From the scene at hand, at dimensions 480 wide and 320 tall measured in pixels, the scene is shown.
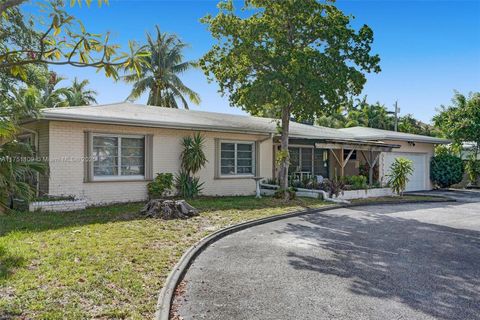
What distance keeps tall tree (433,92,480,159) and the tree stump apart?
2107 cm

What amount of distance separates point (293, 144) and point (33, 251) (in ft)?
42.4

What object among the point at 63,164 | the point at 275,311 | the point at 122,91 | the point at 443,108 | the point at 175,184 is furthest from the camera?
the point at 122,91

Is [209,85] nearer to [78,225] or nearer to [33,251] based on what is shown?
[78,225]

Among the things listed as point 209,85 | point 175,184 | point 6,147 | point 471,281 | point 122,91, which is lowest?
point 471,281

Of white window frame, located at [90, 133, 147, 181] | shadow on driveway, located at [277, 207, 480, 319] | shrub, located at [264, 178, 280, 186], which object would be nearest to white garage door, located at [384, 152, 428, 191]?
shrub, located at [264, 178, 280, 186]

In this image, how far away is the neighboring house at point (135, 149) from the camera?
11195 millimetres

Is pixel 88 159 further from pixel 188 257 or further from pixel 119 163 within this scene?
pixel 188 257

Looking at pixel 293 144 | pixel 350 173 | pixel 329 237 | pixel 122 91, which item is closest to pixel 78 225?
pixel 329 237

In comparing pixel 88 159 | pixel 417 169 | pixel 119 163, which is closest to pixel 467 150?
pixel 417 169

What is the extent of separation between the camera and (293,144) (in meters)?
17.2

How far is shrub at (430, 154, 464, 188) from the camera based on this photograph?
21.3 meters

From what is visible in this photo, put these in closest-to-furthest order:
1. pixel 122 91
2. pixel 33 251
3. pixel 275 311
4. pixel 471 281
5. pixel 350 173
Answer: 1. pixel 275 311
2. pixel 471 281
3. pixel 33 251
4. pixel 350 173
5. pixel 122 91

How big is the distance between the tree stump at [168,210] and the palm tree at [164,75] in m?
20.2

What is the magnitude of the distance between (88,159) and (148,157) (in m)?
2.08
